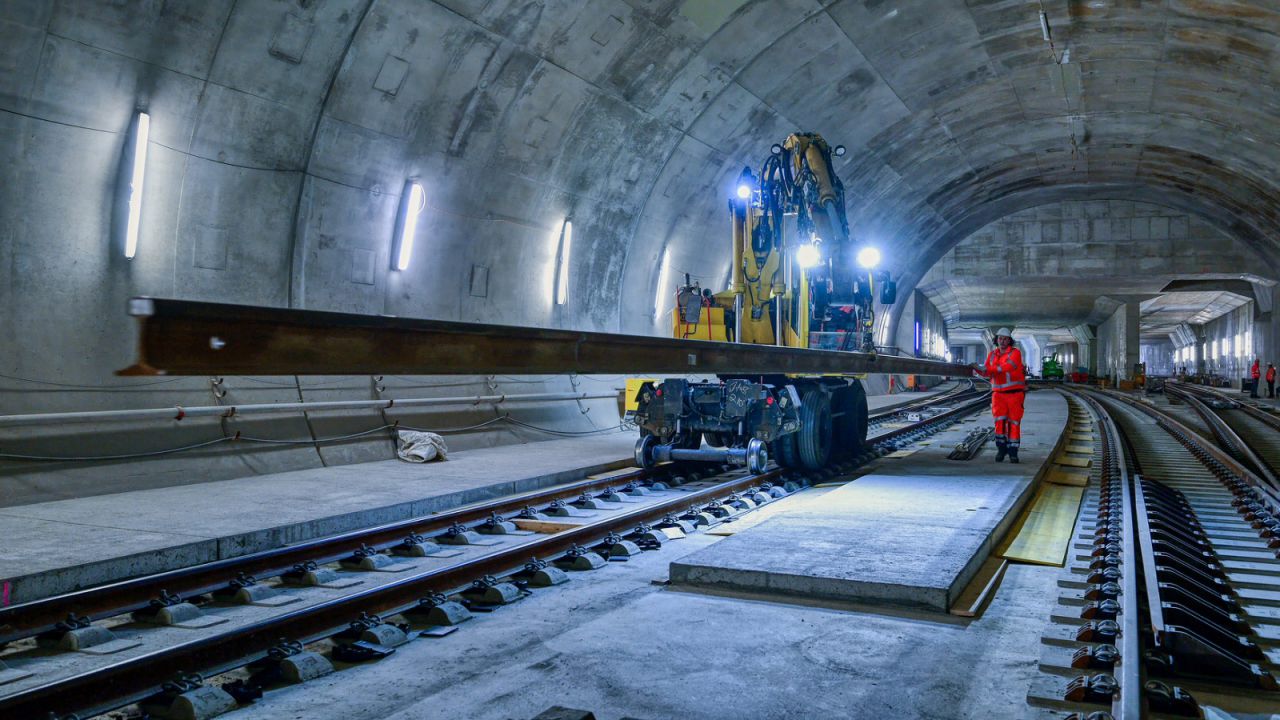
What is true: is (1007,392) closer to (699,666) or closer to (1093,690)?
(1093,690)

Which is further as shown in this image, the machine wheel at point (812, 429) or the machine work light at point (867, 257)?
the machine work light at point (867, 257)

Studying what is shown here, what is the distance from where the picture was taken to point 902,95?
17.5 m

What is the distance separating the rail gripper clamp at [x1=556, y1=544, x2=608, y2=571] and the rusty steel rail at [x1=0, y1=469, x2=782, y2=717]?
13 cm

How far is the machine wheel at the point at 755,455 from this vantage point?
386 inches

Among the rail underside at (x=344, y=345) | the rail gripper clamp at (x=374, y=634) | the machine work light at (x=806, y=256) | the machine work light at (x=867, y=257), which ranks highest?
the machine work light at (x=867, y=257)

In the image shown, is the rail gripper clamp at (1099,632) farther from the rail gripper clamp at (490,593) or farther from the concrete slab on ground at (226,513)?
the concrete slab on ground at (226,513)

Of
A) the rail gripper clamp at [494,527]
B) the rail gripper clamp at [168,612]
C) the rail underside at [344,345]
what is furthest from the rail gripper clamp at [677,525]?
the rail gripper clamp at [168,612]

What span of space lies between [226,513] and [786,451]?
5.89m

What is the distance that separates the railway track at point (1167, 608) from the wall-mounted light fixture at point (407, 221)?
313 inches

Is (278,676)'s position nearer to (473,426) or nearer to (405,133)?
(405,133)

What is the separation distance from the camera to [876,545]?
19.0 ft

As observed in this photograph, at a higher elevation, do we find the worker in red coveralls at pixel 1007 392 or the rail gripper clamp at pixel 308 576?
the worker in red coveralls at pixel 1007 392

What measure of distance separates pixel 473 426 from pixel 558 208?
11.7ft

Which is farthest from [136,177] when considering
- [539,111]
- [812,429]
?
[812,429]
